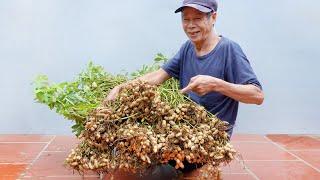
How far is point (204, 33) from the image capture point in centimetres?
331

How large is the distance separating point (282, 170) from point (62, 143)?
174cm

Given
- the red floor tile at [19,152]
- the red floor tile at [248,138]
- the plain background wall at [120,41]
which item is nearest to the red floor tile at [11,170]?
the red floor tile at [19,152]

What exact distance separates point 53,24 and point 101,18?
1.24 ft

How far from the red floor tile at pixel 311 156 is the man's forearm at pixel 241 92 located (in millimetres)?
1274

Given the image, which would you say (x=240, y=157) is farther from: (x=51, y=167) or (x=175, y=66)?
(x=51, y=167)

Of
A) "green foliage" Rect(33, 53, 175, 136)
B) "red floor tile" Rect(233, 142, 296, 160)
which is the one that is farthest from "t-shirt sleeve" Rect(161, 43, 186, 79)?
"red floor tile" Rect(233, 142, 296, 160)

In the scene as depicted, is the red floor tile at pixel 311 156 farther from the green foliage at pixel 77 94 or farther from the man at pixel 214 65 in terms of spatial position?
the green foliage at pixel 77 94

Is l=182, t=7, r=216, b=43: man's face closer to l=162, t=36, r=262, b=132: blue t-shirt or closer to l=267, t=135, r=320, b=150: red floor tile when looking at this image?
l=162, t=36, r=262, b=132: blue t-shirt

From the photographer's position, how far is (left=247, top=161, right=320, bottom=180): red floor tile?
3926 millimetres

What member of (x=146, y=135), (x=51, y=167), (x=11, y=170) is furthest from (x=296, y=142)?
(x=146, y=135)

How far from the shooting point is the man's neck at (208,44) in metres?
3.36

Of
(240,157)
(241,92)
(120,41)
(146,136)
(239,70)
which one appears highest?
(120,41)

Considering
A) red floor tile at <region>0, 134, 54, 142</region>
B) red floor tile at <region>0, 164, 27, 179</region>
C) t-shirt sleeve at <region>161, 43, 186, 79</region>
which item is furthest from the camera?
red floor tile at <region>0, 134, 54, 142</region>

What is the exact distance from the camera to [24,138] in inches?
195
